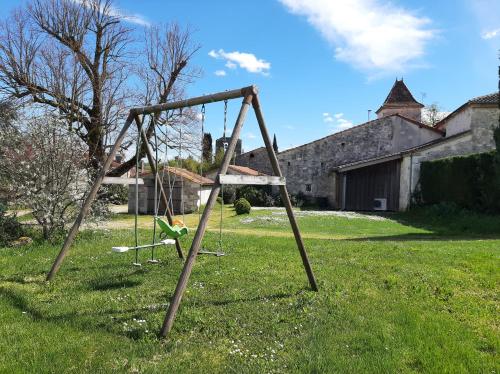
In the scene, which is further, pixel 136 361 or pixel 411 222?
pixel 411 222

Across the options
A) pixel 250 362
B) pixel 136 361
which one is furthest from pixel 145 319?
pixel 250 362

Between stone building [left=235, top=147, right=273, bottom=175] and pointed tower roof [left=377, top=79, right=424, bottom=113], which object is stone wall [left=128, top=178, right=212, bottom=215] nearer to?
stone building [left=235, top=147, right=273, bottom=175]

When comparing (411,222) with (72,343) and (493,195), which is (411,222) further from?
(72,343)

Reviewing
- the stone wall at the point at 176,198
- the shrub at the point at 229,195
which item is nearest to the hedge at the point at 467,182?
the stone wall at the point at 176,198

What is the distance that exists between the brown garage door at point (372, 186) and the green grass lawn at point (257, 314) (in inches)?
668

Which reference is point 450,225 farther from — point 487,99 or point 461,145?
point 487,99

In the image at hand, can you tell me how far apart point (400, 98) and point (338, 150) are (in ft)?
41.6

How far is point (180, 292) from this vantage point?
14.1ft

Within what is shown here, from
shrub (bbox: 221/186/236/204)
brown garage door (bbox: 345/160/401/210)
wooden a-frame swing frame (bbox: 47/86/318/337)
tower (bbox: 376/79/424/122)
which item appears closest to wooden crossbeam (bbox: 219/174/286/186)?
wooden a-frame swing frame (bbox: 47/86/318/337)

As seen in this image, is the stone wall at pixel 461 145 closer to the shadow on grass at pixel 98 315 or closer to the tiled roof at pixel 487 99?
the tiled roof at pixel 487 99

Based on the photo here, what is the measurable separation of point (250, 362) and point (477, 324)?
2.67m

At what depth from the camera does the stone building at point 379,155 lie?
22375 mm

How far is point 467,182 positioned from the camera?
60.7 feet

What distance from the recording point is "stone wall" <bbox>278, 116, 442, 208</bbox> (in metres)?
29.0
